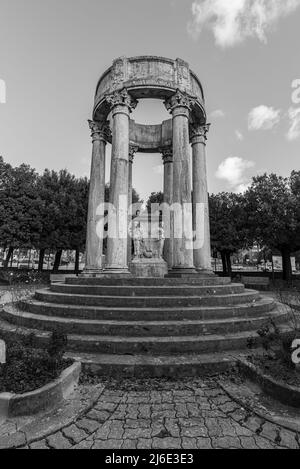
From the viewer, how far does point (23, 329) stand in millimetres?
6367

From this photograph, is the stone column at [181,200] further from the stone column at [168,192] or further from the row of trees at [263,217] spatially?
the row of trees at [263,217]

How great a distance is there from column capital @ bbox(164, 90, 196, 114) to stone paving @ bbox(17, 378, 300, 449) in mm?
10888

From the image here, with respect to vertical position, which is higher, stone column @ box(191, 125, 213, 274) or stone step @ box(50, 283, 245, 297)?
stone column @ box(191, 125, 213, 274)

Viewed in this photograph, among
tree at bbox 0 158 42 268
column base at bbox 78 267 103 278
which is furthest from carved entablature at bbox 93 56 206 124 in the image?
tree at bbox 0 158 42 268

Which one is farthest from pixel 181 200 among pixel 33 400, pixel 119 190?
pixel 33 400

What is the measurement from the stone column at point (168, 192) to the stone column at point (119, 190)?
12.0 feet

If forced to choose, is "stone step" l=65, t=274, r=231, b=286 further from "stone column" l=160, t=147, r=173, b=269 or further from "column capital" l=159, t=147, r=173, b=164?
"column capital" l=159, t=147, r=173, b=164

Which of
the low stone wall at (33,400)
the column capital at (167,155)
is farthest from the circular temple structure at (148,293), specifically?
the low stone wall at (33,400)

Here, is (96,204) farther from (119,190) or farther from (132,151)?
(132,151)

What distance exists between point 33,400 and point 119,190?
8.09 m

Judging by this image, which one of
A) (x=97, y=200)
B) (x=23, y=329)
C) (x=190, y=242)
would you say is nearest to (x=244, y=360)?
(x=23, y=329)

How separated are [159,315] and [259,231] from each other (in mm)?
20104

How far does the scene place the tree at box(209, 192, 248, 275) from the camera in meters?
28.0
